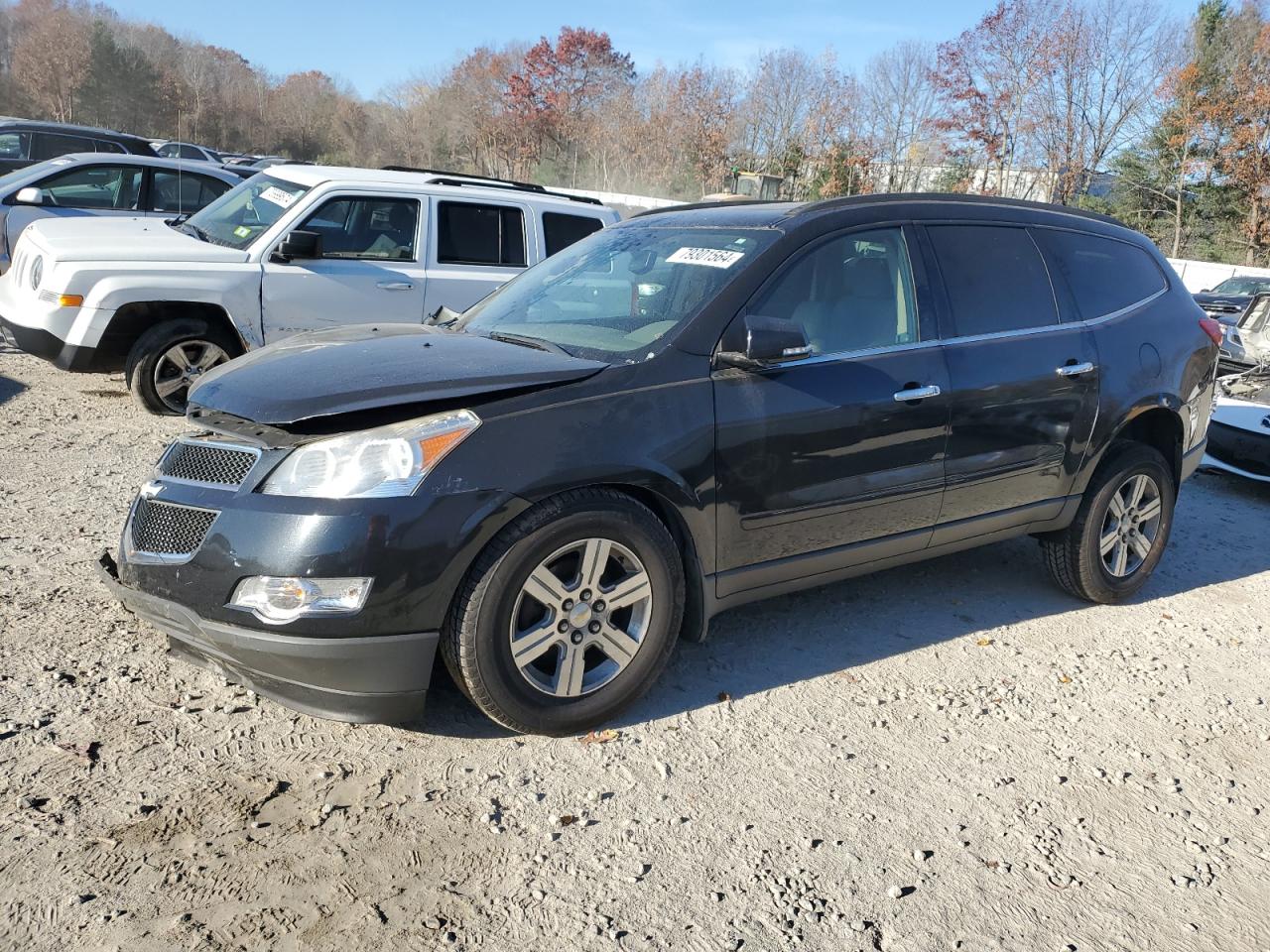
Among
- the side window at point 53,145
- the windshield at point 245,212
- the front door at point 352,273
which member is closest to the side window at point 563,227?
the front door at point 352,273

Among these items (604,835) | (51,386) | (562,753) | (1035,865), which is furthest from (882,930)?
(51,386)

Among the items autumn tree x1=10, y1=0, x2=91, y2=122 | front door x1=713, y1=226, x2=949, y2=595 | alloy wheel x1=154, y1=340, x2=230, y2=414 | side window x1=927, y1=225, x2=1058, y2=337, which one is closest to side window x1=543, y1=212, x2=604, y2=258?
alloy wheel x1=154, y1=340, x2=230, y2=414

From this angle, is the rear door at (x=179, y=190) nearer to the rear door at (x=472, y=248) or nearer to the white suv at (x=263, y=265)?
the white suv at (x=263, y=265)

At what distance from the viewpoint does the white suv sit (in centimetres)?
706

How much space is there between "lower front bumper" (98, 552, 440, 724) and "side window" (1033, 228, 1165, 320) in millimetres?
3487

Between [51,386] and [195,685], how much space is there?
5590 mm

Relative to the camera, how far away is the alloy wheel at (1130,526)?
505cm

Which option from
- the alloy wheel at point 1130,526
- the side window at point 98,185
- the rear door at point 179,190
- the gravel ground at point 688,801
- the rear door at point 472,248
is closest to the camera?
the gravel ground at point 688,801

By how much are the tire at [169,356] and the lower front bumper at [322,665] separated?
4454 mm

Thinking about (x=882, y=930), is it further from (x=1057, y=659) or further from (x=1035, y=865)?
(x=1057, y=659)

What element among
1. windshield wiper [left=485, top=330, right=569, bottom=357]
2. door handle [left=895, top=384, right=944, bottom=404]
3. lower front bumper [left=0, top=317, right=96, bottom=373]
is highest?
windshield wiper [left=485, top=330, right=569, bottom=357]

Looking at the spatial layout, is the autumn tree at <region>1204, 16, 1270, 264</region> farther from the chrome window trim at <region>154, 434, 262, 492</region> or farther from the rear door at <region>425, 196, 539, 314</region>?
the chrome window trim at <region>154, 434, 262, 492</region>

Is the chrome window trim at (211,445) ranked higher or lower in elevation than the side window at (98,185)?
lower

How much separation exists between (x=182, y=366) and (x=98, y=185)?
165 inches
